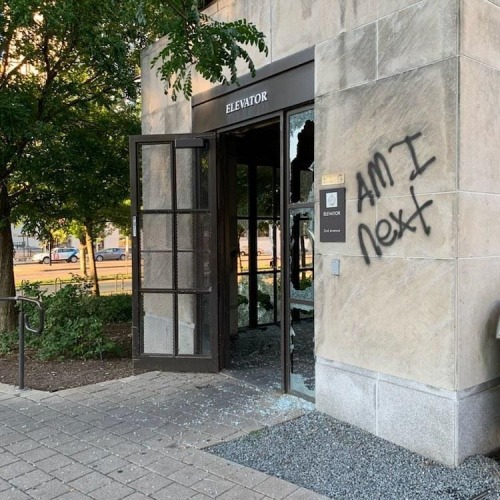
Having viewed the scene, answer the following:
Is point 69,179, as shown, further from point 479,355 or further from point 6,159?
point 479,355

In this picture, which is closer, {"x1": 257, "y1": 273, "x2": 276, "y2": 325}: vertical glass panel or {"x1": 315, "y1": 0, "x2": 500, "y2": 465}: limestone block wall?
{"x1": 315, "y1": 0, "x2": 500, "y2": 465}: limestone block wall

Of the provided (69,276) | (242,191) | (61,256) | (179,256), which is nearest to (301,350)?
(179,256)

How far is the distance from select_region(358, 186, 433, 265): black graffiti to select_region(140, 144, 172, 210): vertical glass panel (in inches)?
105

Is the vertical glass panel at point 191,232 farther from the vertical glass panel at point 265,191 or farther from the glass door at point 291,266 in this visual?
the vertical glass panel at point 265,191

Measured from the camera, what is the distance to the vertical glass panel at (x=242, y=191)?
25.7 feet

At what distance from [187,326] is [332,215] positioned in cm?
239

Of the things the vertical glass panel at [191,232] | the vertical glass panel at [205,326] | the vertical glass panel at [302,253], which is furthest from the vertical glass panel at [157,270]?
the vertical glass panel at [302,253]

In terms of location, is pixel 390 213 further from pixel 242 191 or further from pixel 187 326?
pixel 242 191

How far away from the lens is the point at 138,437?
3811 millimetres

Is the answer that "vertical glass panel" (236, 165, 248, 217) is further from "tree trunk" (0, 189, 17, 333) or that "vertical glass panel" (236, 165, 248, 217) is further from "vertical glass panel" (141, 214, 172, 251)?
"tree trunk" (0, 189, 17, 333)

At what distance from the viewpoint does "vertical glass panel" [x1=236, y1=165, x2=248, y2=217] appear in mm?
7824

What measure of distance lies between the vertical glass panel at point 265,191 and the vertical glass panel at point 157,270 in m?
2.74

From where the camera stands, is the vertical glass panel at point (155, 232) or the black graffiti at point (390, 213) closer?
the black graffiti at point (390, 213)

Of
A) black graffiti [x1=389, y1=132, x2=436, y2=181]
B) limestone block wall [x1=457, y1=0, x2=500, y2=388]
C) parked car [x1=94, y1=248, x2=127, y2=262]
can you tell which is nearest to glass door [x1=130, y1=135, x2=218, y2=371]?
black graffiti [x1=389, y1=132, x2=436, y2=181]
